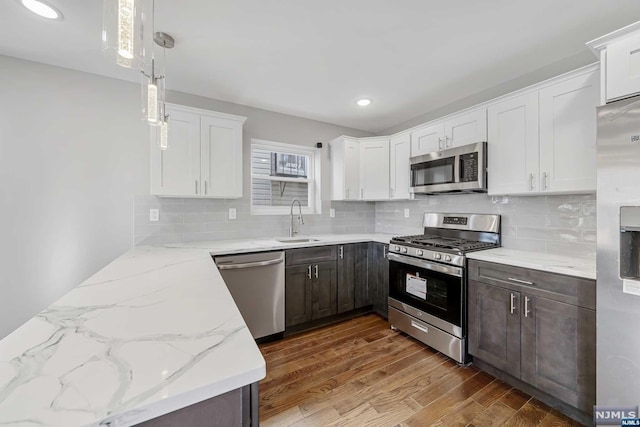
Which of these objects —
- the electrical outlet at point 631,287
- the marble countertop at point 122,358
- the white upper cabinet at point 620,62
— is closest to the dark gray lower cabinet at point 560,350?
the electrical outlet at point 631,287

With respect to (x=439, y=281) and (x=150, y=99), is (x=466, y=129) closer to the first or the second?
(x=439, y=281)

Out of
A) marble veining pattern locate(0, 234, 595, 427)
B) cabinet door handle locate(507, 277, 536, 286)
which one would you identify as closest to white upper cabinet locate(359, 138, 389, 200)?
cabinet door handle locate(507, 277, 536, 286)

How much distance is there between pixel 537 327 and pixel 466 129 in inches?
68.5

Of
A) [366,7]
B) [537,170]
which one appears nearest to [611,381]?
[537,170]

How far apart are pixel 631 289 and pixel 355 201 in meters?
2.81

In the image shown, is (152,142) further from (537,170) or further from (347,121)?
(537,170)

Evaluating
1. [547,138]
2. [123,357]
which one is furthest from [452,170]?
[123,357]

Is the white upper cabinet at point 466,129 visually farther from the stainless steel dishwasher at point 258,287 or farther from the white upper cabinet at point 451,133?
the stainless steel dishwasher at point 258,287

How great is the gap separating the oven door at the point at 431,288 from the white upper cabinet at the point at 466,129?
121 centimetres

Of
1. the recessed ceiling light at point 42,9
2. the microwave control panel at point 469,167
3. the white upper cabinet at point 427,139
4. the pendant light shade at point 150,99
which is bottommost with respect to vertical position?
the microwave control panel at point 469,167

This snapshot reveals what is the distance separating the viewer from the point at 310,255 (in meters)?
2.82

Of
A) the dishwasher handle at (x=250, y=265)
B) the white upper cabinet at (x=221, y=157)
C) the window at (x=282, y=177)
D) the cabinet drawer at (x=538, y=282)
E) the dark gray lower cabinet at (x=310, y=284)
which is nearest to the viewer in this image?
the cabinet drawer at (x=538, y=282)

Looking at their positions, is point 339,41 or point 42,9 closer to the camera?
point 42,9

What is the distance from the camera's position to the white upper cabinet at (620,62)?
1376 millimetres
